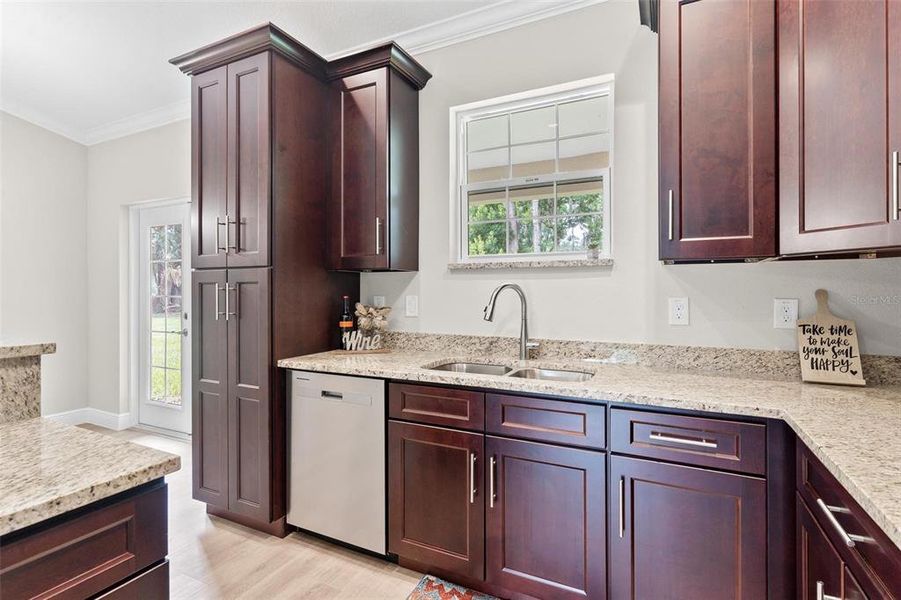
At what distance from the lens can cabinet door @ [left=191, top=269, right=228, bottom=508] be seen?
249cm

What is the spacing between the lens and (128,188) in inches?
164

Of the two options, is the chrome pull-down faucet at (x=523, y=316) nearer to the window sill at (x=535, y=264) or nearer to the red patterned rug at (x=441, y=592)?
the window sill at (x=535, y=264)

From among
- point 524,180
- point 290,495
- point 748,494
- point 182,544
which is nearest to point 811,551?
point 748,494

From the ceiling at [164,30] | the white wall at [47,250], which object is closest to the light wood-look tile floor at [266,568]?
the white wall at [47,250]

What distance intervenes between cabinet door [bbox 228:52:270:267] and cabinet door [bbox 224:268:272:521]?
129 mm

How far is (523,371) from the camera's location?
7.35 feet

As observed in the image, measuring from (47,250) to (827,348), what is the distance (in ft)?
18.5

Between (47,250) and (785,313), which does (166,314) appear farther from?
(785,313)

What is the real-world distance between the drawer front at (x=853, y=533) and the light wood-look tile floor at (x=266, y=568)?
5.07 feet

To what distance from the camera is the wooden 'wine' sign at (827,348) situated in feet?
5.79

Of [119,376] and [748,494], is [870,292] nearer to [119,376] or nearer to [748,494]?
[748,494]

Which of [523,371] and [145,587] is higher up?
[523,371]

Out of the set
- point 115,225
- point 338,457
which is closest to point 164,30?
point 115,225

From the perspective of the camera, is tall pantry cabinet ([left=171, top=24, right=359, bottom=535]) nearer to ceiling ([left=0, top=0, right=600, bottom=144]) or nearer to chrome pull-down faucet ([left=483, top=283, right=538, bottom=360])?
ceiling ([left=0, top=0, right=600, bottom=144])
